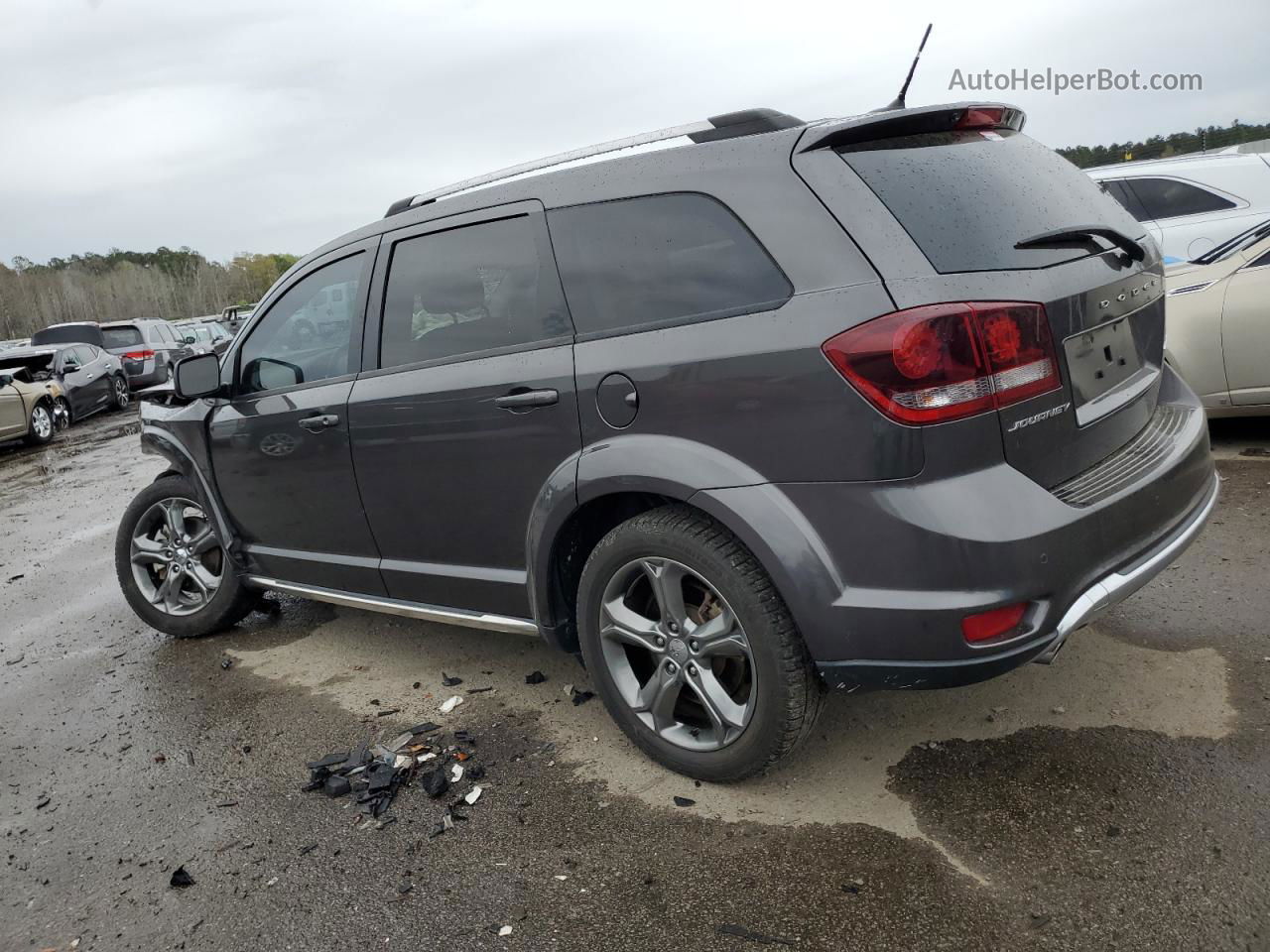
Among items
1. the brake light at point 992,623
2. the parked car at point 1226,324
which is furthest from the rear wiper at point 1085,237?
the parked car at point 1226,324

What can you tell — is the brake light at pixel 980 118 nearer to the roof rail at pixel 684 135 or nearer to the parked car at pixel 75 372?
the roof rail at pixel 684 135

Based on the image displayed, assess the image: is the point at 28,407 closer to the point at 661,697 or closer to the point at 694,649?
the point at 661,697

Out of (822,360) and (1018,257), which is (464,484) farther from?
(1018,257)

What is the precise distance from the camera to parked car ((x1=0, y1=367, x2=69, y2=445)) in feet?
45.3

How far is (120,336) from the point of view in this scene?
70.0 feet

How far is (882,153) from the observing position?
2729 millimetres

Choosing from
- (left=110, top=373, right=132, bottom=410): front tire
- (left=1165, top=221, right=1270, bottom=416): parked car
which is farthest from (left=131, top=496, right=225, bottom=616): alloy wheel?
(left=110, top=373, right=132, bottom=410): front tire

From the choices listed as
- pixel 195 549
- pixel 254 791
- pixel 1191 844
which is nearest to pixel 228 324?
pixel 195 549

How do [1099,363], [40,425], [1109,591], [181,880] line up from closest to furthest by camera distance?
[1109,591] → [1099,363] → [181,880] → [40,425]

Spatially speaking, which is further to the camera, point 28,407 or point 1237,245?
point 28,407

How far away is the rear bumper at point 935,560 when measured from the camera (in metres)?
2.44

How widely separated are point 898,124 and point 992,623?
1.41 metres

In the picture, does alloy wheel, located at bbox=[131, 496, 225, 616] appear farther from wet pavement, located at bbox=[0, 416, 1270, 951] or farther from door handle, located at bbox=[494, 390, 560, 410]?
door handle, located at bbox=[494, 390, 560, 410]

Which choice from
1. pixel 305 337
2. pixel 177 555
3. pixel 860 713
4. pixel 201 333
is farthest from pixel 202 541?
pixel 201 333
